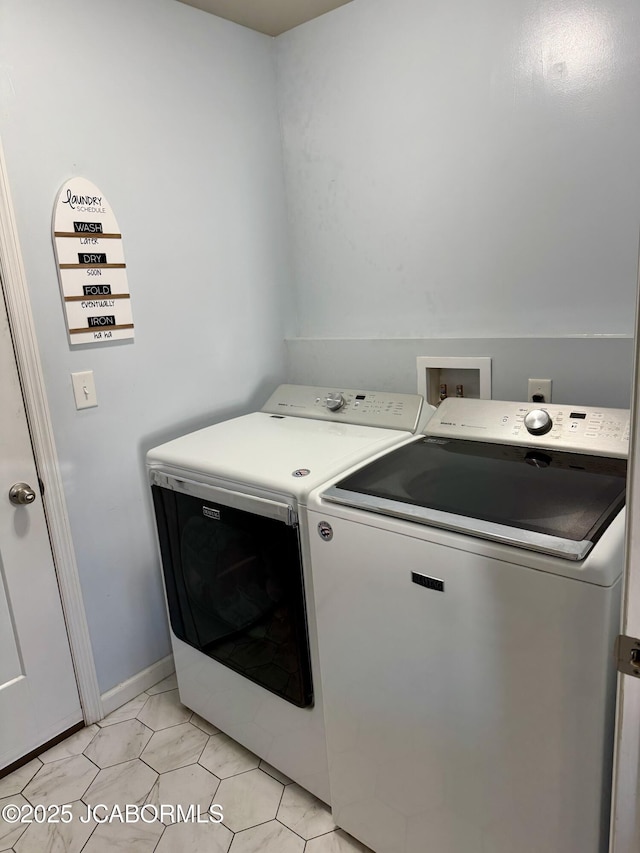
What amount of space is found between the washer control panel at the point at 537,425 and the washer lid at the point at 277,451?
0.52 feet

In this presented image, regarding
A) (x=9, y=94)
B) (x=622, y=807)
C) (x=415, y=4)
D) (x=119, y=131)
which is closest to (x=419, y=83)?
(x=415, y=4)

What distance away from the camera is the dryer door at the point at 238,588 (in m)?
1.42

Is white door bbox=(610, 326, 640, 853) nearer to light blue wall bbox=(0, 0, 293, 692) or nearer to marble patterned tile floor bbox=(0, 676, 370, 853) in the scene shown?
marble patterned tile floor bbox=(0, 676, 370, 853)

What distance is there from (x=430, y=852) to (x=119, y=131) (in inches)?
84.3

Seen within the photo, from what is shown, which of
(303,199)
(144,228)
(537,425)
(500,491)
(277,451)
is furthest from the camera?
(303,199)

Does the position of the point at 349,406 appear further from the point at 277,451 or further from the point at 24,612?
the point at 24,612

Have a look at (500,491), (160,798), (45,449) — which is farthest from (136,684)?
(500,491)

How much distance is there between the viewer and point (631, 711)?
790mm

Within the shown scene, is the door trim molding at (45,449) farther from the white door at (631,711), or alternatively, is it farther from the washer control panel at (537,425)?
the white door at (631,711)

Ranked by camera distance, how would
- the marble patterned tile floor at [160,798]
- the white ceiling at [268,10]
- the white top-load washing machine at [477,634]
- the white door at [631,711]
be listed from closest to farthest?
the white door at [631,711] → the white top-load washing machine at [477,634] → the marble patterned tile floor at [160,798] → the white ceiling at [268,10]

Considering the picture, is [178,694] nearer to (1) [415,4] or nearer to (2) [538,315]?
(2) [538,315]

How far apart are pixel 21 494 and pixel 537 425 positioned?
58.1 inches

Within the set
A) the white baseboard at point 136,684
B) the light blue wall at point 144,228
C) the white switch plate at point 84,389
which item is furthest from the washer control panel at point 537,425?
the white baseboard at point 136,684

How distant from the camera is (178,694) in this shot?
6.68ft
